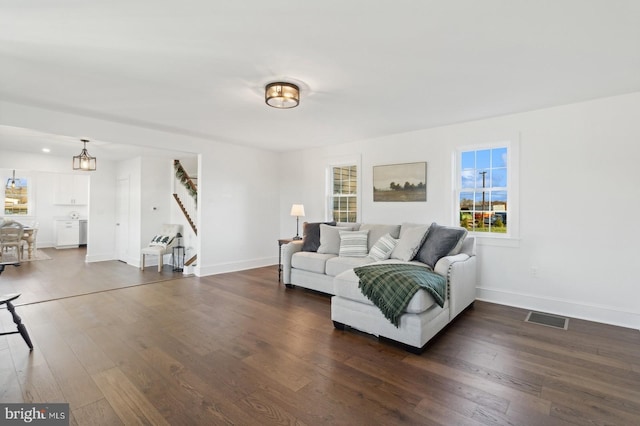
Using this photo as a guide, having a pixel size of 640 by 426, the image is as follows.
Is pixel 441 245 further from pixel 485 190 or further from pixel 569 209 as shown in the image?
pixel 569 209

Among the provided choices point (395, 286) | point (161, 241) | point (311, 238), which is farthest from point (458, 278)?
point (161, 241)

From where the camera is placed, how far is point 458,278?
3215 mm

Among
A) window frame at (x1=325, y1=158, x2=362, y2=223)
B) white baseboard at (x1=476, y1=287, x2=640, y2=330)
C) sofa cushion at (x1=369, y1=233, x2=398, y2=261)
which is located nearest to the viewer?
white baseboard at (x1=476, y1=287, x2=640, y2=330)

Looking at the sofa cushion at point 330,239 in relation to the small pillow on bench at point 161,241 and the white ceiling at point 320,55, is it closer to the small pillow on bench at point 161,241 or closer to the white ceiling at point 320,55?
the white ceiling at point 320,55

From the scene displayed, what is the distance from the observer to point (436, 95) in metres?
3.26

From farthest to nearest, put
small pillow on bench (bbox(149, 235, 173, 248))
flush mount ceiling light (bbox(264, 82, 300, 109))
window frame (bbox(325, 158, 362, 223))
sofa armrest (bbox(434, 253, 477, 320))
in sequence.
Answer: small pillow on bench (bbox(149, 235, 173, 248))
window frame (bbox(325, 158, 362, 223))
sofa armrest (bbox(434, 253, 477, 320))
flush mount ceiling light (bbox(264, 82, 300, 109))

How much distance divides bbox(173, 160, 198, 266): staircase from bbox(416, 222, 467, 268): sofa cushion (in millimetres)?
4598

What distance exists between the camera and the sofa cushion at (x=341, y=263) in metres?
3.97

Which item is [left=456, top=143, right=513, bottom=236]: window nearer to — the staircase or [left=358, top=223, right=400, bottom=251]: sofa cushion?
[left=358, top=223, right=400, bottom=251]: sofa cushion

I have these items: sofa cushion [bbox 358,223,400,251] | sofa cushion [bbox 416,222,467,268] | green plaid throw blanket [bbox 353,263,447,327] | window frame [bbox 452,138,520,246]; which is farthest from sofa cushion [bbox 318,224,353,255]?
window frame [bbox 452,138,520,246]

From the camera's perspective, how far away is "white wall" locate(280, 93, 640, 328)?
3.22m

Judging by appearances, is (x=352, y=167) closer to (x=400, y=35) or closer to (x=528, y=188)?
(x=528, y=188)

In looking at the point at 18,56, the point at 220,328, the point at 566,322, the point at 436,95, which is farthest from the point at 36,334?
the point at 566,322

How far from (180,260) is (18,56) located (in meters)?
4.70
